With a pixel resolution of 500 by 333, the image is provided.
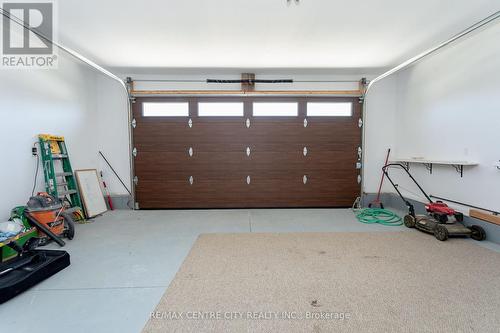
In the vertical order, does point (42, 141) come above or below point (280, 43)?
below

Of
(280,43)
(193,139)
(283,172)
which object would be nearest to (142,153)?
(193,139)

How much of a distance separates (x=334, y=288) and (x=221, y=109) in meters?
3.67

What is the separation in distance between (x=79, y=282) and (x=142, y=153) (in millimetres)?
2925

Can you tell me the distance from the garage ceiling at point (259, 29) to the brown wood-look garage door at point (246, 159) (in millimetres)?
1035

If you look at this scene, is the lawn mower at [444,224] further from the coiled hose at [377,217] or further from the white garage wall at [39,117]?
the white garage wall at [39,117]

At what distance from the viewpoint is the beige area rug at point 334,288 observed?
1.50m

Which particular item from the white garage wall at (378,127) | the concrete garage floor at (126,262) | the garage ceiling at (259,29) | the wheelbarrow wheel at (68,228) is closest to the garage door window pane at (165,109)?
the garage ceiling at (259,29)

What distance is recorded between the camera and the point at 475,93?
3027 mm

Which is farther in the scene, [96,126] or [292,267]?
[96,126]

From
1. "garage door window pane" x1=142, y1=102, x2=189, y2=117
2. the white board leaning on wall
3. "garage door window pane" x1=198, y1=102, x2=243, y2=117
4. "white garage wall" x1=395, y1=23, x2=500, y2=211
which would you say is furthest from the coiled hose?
the white board leaning on wall

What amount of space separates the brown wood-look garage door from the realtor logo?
152 centimetres

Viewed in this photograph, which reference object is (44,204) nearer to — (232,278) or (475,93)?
(232,278)

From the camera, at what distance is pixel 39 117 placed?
10.7 ft

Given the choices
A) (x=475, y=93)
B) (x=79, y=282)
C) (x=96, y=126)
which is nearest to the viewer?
(x=79, y=282)
